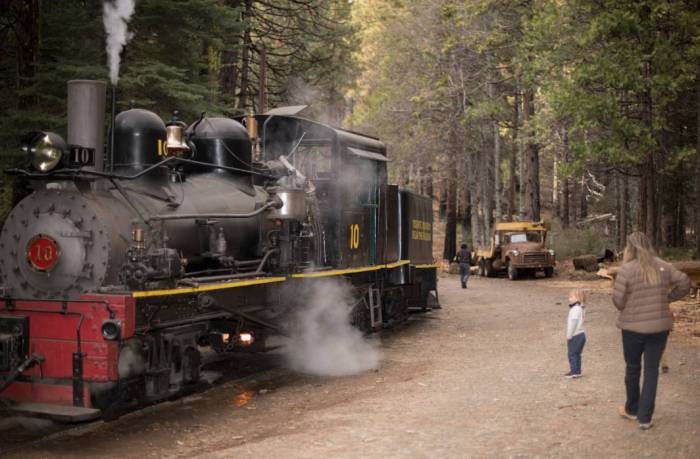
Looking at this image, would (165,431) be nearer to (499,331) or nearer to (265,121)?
(265,121)

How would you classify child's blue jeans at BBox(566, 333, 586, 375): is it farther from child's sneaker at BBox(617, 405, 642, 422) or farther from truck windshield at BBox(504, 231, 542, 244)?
truck windshield at BBox(504, 231, 542, 244)

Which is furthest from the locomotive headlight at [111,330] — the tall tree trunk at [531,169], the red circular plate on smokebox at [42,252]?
the tall tree trunk at [531,169]

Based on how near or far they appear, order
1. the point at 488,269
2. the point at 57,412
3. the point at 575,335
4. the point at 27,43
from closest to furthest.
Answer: the point at 57,412
the point at 575,335
the point at 27,43
the point at 488,269

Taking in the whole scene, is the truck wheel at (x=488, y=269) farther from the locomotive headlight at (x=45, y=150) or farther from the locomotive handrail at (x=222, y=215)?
the locomotive headlight at (x=45, y=150)

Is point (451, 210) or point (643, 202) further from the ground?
point (451, 210)

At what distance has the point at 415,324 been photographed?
55.7 feet

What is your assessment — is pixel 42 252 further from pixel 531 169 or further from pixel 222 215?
pixel 531 169

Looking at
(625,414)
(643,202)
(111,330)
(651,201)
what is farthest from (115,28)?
(643,202)

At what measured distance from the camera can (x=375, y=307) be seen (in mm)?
14352

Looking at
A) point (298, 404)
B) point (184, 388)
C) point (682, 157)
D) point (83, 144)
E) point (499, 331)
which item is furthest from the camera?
point (682, 157)

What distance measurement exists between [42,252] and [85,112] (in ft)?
4.77

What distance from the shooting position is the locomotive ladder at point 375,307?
1392 centimetres

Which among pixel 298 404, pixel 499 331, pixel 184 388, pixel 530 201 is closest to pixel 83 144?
pixel 184 388

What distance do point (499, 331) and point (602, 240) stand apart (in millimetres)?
20778
